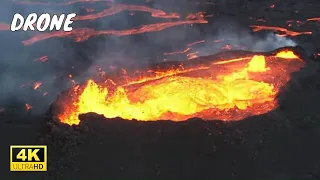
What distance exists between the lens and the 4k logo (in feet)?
28.1

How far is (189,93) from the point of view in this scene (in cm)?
1034

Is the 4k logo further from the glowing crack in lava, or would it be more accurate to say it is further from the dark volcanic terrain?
the glowing crack in lava

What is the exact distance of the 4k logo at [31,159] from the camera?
28.1 ft

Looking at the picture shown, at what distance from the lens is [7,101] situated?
1090cm

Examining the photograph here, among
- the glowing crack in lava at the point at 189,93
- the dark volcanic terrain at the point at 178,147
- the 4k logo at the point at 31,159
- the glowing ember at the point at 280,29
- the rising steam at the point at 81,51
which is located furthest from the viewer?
the glowing ember at the point at 280,29

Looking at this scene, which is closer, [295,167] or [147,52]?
[295,167]

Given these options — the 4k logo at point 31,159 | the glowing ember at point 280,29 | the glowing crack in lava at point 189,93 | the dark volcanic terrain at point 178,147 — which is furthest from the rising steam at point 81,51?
the 4k logo at point 31,159

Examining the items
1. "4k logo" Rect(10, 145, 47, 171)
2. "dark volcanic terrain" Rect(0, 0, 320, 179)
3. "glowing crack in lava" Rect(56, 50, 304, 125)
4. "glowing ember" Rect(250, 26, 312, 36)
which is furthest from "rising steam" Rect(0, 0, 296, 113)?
"4k logo" Rect(10, 145, 47, 171)

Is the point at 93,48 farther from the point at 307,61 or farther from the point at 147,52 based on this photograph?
the point at 307,61

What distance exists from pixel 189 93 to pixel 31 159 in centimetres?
336

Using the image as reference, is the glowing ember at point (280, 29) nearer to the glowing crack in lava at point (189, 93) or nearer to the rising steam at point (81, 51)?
the rising steam at point (81, 51)

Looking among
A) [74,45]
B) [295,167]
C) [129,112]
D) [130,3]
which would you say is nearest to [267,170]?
[295,167]

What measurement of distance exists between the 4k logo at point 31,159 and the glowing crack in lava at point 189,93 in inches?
34.9

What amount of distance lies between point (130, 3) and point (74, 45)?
160 inches
